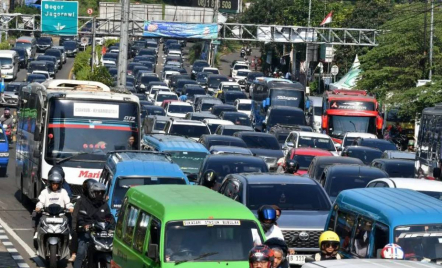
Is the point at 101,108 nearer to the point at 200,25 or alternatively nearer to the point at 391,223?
the point at 391,223

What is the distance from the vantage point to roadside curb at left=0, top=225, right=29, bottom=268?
16.7m

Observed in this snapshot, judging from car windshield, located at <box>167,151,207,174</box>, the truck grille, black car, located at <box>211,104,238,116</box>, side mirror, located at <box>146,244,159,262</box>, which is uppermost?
side mirror, located at <box>146,244,159,262</box>

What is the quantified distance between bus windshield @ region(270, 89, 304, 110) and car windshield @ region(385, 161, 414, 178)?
71.5 feet

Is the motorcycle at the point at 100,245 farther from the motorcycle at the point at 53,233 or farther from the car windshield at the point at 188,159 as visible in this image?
the car windshield at the point at 188,159

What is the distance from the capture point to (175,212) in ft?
36.6

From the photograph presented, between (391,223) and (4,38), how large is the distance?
9631cm

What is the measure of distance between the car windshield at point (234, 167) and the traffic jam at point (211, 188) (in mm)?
25

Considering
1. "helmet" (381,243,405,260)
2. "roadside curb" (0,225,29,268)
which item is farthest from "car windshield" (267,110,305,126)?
"helmet" (381,243,405,260)

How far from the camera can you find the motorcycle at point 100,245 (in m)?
14.2

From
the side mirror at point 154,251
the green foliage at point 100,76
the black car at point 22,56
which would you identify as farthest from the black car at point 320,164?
the black car at point 22,56

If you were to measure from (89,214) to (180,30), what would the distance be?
51.3 m

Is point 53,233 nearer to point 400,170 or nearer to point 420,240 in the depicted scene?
point 420,240

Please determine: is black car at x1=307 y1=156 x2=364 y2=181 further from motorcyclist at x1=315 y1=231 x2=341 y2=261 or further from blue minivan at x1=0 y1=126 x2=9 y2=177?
motorcyclist at x1=315 y1=231 x2=341 y2=261

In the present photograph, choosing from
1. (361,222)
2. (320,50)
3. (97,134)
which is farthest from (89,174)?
(320,50)
